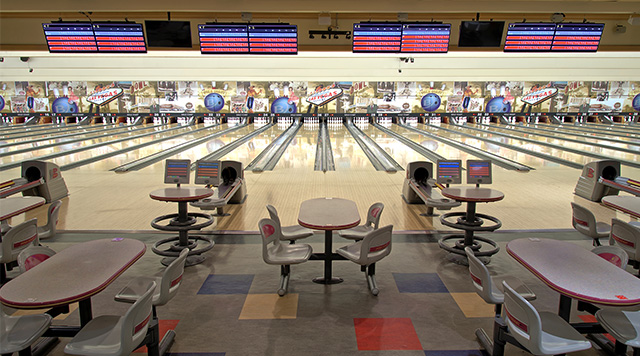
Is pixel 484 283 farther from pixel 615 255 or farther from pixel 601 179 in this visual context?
pixel 601 179

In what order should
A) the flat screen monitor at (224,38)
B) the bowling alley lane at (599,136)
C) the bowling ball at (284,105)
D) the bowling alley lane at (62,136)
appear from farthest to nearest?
1. the bowling ball at (284,105)
2. the bowling alley lane at (599,136)
3. the bowling alley lane at (62,136)
4. the flat screen monitor at (224,38)

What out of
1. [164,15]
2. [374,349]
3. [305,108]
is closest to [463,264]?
[374,349]

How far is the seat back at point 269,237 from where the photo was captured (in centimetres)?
250

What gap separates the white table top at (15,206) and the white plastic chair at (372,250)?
225 centimetres

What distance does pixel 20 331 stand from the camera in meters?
1.68

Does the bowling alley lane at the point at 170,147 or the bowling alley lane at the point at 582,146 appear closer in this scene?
the bowling alley lane at the point at 170,147

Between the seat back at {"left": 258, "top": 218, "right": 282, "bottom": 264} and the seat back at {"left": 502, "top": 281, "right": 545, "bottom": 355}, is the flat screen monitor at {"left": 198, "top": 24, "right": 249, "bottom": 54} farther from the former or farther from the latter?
the seat back at {"left": 502, "top": 281, "right": 545, "bottom": 355}

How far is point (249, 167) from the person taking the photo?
682 cm

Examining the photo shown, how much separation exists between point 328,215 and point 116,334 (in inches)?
58.3

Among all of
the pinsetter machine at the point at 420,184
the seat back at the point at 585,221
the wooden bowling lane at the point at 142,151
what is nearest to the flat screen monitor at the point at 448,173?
the pinsetter machine at the point at 420,184

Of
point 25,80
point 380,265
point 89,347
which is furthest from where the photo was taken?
point 25,80

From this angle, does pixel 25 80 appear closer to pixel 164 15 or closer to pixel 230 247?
pixel 164 15

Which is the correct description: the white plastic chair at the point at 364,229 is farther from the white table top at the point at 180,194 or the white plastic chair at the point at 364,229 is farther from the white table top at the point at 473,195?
the white table top at the point at 180,194

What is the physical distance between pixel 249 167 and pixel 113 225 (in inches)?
124
